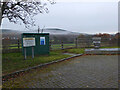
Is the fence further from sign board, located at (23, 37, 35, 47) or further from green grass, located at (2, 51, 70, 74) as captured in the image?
sign board, located at (23, 37, 35, 47)

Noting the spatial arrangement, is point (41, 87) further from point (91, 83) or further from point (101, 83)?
point (101, 83)

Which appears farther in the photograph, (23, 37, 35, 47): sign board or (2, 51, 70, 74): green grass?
(23, 37, 35, 47): sign board

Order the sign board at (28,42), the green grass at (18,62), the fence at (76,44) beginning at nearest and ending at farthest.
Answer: the green grass at (18,62), the sign board at (28,42), the fence at (76,44)

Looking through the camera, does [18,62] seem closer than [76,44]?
Yes

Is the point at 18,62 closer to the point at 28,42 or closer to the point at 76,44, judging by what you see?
the point at 28,42

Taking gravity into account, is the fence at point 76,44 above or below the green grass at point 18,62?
above

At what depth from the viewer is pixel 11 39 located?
40.2ft

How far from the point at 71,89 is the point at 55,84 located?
2.08 ft

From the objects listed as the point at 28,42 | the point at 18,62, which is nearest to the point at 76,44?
the point at 28,42

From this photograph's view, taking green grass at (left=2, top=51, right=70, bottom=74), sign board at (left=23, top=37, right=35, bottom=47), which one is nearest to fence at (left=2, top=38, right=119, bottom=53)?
green grass at (left=2, top=51, right=70, bottom=74)

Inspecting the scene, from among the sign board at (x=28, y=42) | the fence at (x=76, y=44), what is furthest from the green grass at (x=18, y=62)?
the fence at (x=76, y=44)

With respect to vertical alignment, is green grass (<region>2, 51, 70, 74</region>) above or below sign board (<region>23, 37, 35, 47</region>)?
below

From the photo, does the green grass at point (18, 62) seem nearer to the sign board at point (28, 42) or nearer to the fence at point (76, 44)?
the sign board at point (28, 42)

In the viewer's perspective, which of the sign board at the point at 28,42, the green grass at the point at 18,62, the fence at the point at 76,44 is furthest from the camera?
the fence at the point at 76,44
